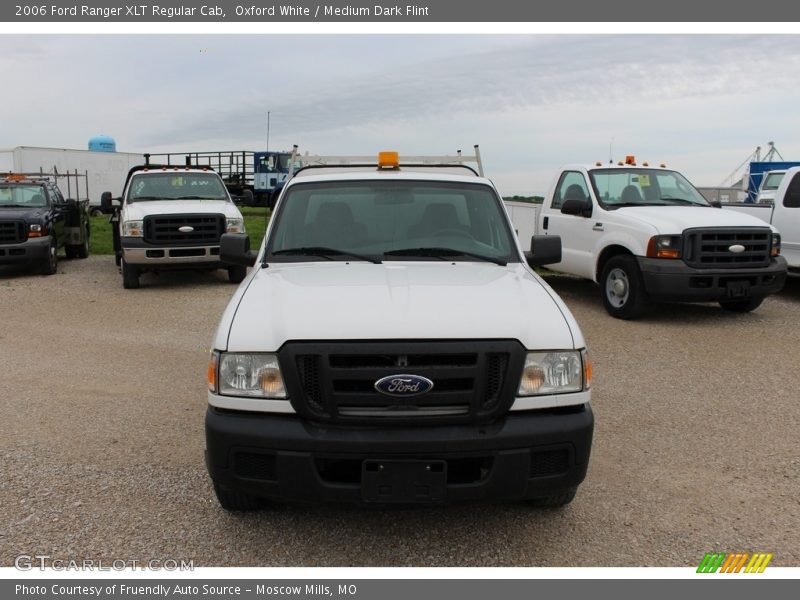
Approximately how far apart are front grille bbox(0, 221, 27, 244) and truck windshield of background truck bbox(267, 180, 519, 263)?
1029cm

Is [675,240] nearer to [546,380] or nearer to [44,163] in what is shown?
[546,380]

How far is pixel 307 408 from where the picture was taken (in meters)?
2.99

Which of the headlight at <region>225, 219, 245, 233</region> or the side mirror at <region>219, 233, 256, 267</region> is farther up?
the side mirror at <region>219, 233, 256, 267</region>

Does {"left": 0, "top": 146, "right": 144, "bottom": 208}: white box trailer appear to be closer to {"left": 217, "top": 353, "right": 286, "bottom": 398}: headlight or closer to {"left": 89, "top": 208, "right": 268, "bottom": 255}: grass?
{"left": 89, "top": 208, "right": 268, "bottom": 255}: grass

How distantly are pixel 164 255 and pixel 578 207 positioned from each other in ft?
22.1

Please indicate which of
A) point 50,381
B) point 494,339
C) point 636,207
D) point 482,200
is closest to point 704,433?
point 482,200

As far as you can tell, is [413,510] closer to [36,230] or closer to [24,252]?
[24,252]

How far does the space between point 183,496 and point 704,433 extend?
3619 millimetres

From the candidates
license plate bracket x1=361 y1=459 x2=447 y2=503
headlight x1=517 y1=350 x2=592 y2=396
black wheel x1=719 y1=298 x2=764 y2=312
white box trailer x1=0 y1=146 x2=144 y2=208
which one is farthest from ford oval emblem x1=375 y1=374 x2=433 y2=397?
white box trailer x1=0 y1=146 x2=144 y2=208

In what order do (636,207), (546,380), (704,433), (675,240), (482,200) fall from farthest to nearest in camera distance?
(636,207) < (675,240) < (704,433) < (482,200) < (546,380)

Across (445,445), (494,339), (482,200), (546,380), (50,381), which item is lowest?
(50,381)

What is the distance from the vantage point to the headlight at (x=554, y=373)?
3.10 m

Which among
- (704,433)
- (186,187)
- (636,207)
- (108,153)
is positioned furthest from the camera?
(108,153)

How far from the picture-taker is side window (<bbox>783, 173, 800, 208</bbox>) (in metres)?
10.2
